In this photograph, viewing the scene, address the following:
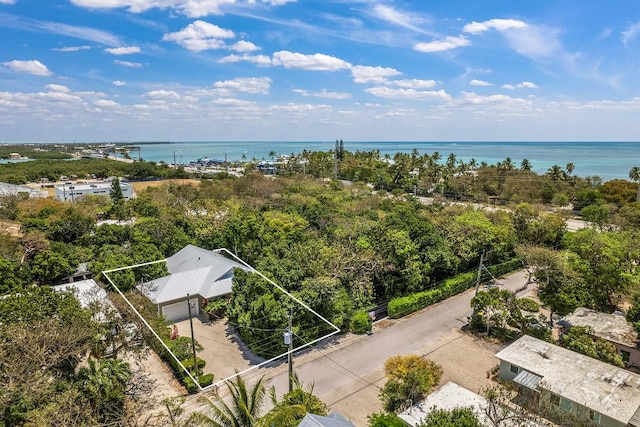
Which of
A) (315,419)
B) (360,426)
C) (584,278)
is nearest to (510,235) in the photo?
(584,278)

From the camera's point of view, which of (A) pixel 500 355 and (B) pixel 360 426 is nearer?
(B) pixel 360 426

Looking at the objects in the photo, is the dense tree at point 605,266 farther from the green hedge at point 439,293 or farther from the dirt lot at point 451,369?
the dirt lot at point 451,369

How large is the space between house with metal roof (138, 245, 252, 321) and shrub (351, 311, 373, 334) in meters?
6.42

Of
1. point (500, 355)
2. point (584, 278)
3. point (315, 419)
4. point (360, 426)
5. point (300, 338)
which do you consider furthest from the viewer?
point (584, 278)

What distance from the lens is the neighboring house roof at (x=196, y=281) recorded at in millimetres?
21531

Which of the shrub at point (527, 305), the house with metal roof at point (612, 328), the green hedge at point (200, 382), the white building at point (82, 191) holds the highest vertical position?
the white building at point (82, 191)

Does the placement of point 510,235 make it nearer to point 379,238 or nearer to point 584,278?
point 584,278

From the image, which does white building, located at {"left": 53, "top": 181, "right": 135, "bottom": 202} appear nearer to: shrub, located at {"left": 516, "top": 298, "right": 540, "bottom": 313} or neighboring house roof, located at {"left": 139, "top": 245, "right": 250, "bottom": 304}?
neighboring house roof, located at {"left": 139, "top": 245, "right": 250, "bottom": 304}

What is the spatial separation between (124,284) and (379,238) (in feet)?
48.9

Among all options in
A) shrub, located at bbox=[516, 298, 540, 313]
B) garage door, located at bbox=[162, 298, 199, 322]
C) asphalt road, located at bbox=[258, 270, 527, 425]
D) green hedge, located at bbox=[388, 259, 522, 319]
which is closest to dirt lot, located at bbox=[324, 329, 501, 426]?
asphalt road, located at bbox=[258, 270, 527, 425]

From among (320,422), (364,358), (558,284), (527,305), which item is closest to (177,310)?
(364,358)

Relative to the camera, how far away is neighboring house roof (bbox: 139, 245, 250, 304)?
70.6 feet

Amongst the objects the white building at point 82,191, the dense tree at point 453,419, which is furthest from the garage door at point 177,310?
the white building at point 82,191

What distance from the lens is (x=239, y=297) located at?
18531 mm
